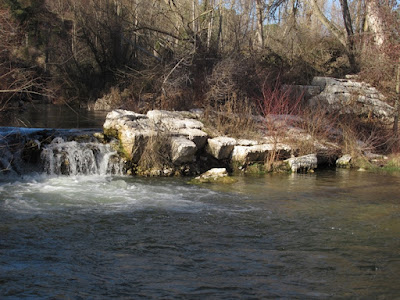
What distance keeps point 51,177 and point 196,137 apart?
13.0 ft

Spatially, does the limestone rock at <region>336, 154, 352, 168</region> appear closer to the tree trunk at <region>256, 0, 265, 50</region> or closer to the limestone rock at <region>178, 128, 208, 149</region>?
the limestone rock at <region>178, 128, 208, 149</region>

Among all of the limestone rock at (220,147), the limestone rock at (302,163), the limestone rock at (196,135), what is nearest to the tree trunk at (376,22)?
the limestone rock at (302,163)

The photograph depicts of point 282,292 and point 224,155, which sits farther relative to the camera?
point 224,155

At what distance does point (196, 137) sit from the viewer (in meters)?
12.9

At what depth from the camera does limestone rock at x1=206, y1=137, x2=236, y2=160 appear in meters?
12.8

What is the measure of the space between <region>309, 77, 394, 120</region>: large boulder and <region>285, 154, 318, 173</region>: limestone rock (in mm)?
3738

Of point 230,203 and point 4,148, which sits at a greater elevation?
point 4,148

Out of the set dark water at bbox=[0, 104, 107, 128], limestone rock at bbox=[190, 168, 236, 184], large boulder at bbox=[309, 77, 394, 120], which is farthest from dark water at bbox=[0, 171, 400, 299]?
large boulder at bbox=[309, 77, 394, 120]

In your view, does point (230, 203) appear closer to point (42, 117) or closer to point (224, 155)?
point (224, 155)

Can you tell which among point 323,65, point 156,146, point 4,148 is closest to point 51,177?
point 4,148

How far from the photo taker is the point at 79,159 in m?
11.8

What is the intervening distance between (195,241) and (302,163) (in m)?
7.09

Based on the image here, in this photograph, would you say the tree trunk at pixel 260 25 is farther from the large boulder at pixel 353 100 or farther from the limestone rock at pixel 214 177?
the limestone rock at pixel 214 177

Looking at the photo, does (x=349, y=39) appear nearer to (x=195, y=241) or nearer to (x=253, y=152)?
(x=253, y=152)
